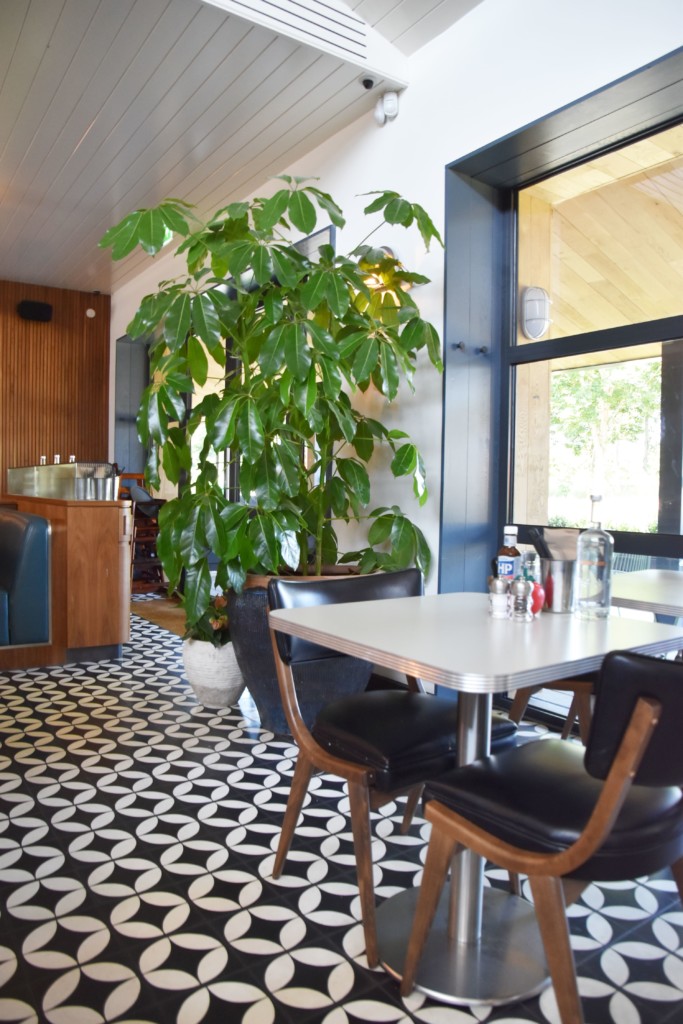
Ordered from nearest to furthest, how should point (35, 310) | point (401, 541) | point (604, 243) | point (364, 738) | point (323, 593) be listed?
1. point (364, 738)
2. point (323, 593)
3. point (604, 243)
4. point (401, 541)
5. point (35, 310)

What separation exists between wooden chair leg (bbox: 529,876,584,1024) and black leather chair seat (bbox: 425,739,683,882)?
6 centimetres

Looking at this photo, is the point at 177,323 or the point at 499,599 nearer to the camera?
the point at 499,599

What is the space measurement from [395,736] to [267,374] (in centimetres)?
163

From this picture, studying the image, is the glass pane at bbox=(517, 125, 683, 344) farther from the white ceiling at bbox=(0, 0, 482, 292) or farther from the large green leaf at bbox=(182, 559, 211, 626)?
the large green leaf at bbox=(182, 559, 211, 626)

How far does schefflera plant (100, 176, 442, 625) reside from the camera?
2.88 meters

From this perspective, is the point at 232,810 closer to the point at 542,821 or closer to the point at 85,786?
the point at 85,786

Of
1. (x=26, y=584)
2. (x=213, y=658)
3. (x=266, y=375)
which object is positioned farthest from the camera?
(x=26, y=584)

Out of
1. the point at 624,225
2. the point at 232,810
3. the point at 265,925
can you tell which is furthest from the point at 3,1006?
the point at 624,225

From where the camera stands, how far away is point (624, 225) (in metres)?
3.04

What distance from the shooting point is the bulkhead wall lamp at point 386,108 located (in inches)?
147

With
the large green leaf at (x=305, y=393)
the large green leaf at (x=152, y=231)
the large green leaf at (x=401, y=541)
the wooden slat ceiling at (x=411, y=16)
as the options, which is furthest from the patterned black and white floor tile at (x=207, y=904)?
the wooden slat ceiling at (x=411, y=16)

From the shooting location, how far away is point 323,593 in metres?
2.11

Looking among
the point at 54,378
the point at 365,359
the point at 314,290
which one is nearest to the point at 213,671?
the point at 365,359

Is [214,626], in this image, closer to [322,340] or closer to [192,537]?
[192,537]
